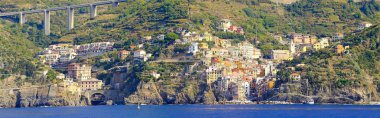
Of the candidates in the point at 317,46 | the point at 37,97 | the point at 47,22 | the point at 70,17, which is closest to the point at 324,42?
the point at 317,46

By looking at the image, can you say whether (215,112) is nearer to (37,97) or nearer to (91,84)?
(37,97)

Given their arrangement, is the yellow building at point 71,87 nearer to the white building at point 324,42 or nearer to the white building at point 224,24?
the white building at point 224,24

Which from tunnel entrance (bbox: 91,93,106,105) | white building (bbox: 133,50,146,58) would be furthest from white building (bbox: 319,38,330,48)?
tunnel entrance (bbox: 91,93,106,105)

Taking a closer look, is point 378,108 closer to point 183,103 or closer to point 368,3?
point 183,103

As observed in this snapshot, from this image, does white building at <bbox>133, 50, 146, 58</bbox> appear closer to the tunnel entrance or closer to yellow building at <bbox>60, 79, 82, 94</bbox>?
the tunnel entrance

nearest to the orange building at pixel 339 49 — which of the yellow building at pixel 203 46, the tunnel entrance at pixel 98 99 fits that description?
the yellow building at pixel 203 46

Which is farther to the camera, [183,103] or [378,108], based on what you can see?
[183,103]

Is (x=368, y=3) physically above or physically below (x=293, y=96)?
above

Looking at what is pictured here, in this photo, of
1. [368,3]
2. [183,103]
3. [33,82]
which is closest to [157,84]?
[183,103]
